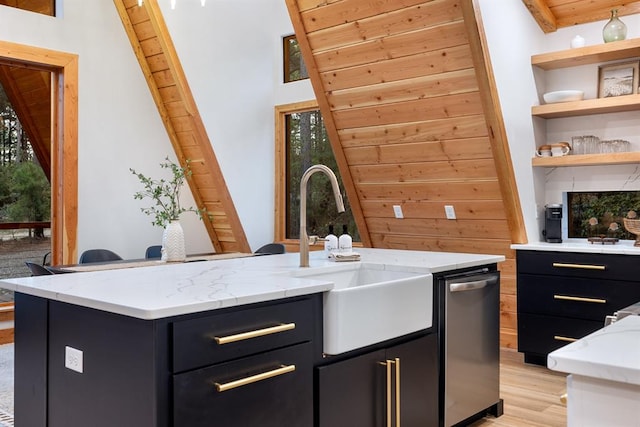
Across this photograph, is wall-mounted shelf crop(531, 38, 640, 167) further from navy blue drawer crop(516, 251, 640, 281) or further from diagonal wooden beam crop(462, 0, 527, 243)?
navy blue drawer crop(516, 251, 640, 281)

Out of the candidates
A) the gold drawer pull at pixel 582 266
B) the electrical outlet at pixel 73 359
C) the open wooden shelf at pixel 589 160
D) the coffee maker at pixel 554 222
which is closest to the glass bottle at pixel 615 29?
the open wooden shelf at pixel 589 160

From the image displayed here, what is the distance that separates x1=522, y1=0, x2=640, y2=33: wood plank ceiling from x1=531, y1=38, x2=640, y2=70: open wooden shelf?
30cm

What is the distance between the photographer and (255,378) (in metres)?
1.79

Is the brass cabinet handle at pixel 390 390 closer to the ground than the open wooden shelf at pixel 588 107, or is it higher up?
closer to the ground

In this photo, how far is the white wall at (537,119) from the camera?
3.91 m

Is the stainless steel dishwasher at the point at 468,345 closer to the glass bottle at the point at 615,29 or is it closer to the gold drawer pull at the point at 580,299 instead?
the gold drawer pull at the point at 580,299

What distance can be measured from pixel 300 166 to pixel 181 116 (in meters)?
1.39

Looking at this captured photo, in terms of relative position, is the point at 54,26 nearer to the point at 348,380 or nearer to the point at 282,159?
the point at 282,159

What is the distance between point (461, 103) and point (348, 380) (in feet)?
7.74

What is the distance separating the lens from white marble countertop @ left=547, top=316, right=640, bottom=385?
2.97ft

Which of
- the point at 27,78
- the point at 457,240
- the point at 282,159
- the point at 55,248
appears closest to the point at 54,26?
the point at 27,78

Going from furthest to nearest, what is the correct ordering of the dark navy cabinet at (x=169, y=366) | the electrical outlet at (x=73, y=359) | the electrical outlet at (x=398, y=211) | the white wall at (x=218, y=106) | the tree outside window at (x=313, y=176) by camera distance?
the tree outside window at (x=313, y=176) < the electrical outlet at (x=398, y=211) < the white wall at (x=218, y=106) < the electrical outlet at (x=73, y=359) < the dark navy cabinet at (x=169, y=366)

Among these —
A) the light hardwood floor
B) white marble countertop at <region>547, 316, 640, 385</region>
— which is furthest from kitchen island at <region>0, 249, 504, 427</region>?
the light hardwood floor

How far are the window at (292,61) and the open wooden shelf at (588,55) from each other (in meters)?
2.62
